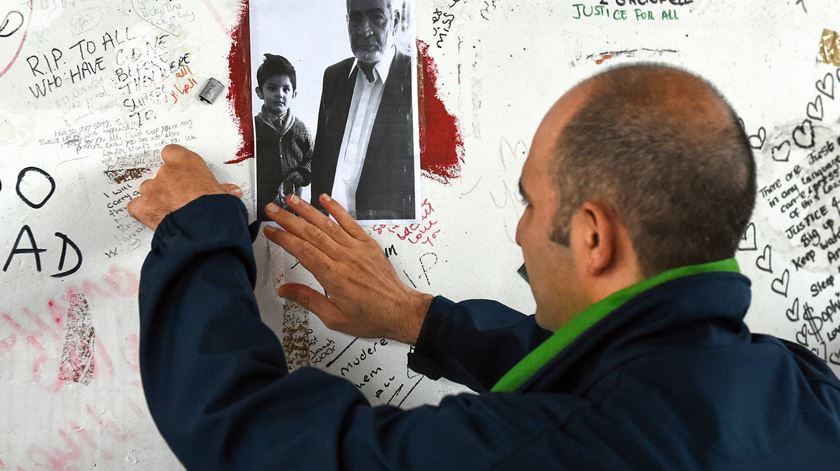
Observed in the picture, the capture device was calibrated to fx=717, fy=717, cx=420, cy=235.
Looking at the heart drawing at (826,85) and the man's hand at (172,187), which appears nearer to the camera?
the man's hand at (172,187)

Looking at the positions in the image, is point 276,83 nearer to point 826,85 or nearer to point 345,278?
point 345,278

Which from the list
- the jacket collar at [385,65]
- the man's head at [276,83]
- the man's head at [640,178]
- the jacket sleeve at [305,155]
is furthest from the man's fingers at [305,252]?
the man's head at [640,178]

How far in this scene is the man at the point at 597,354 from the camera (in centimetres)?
74

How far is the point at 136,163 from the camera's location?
46.0 inches

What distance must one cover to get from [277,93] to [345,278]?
0.34m

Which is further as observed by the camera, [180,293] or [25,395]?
[25,395]

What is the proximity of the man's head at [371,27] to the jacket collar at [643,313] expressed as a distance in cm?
63

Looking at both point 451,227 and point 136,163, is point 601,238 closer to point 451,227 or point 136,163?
point 451,227

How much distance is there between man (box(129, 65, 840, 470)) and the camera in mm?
737

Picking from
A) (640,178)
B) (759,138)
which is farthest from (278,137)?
(759,138)

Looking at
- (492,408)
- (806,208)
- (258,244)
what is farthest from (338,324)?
(806,208)

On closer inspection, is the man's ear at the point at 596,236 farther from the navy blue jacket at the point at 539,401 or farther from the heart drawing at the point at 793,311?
the heart drawing at the point at 793,311

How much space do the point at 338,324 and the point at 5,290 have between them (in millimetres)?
530

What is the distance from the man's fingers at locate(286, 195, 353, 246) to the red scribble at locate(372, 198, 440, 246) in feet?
0.32
